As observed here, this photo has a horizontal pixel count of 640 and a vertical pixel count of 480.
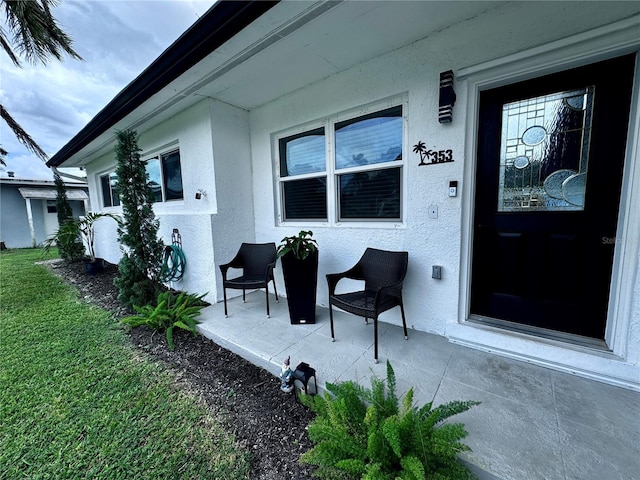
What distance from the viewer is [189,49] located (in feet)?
6.96

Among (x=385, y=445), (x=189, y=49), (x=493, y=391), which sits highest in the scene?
(x=189, y=49)

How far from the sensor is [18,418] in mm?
1621

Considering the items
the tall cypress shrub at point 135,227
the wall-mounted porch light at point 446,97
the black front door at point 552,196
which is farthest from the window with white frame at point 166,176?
the black front door at point 552,196

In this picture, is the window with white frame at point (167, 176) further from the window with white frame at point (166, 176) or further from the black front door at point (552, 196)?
the black front door at point (552, 196)

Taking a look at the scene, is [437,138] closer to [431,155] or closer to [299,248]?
[431,155]

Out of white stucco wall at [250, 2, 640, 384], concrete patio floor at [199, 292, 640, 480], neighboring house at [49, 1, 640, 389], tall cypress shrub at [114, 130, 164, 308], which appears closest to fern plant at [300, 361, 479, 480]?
concrete patio floor at [199, 292, 640, 480]

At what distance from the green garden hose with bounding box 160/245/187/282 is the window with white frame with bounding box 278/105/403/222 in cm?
176

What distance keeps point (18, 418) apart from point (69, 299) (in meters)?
3.07

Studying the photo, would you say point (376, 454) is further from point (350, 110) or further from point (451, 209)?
point (350, 110)

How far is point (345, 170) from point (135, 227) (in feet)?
9.45

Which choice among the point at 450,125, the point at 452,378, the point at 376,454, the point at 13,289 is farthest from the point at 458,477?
the point at 13,289

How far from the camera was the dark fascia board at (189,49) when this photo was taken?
67.8 inches

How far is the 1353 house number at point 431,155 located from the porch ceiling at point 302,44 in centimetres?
94

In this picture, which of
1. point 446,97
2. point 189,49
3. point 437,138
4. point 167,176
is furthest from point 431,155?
point 167,176
